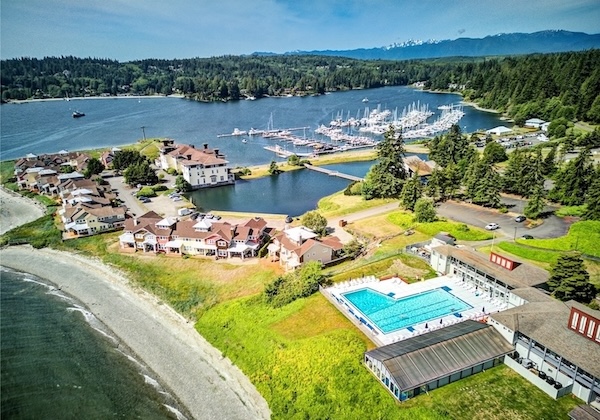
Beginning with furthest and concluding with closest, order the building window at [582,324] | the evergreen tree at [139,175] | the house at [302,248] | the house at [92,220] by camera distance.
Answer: the evergreen tree at [139,175], the house at [92,220], the house at [302,248], the building window at [582,324]

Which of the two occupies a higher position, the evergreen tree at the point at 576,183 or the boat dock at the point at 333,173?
the evergreen tree at the point at 576,183

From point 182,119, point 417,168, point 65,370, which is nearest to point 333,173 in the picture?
point 417,168

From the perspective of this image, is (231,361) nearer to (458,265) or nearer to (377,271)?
(377,271)

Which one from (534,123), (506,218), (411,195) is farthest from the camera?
(534,123)

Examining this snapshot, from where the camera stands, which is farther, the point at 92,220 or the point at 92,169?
the point at 92,169

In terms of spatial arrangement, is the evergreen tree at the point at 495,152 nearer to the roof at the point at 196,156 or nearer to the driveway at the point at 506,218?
the driveway at the point at 506,218

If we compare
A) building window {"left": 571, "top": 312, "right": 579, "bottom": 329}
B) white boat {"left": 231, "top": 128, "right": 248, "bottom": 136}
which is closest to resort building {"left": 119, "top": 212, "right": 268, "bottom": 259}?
building window {"left": 571, "top": 312, "right": 579, "bottom": 329}

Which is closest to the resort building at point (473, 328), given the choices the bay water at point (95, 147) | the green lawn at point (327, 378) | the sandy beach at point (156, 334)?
the green lawn at point (327, 378)

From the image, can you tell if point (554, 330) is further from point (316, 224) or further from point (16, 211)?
point (16, 211)
